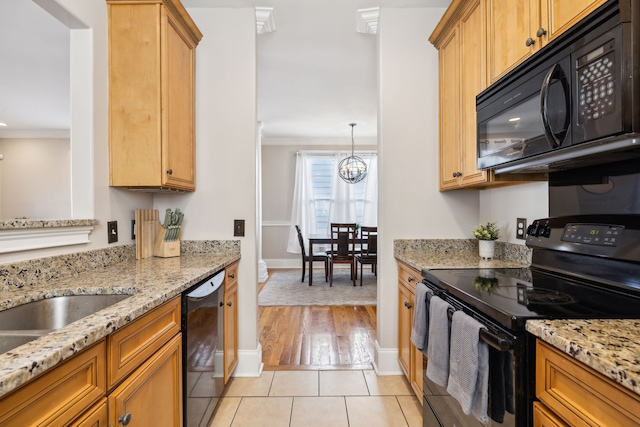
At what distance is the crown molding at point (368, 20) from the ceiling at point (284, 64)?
37mm

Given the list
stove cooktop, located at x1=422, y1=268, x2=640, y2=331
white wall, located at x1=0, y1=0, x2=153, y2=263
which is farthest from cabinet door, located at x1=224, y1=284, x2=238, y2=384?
stove cooktop, located at x1=422, y1=268, x2=640, y2=331

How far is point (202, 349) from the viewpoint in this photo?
161 centimetres

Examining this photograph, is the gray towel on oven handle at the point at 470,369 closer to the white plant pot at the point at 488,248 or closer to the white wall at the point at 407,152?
the white plant pot at the point at 488,248

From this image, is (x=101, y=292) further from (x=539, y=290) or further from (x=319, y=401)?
(x=539, y=290)

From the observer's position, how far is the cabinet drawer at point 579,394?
0.62 meters

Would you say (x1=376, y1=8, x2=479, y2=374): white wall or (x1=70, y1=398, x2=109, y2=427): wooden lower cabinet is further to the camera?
(x1=376, y1=8, x2=479, y2=374): white wall

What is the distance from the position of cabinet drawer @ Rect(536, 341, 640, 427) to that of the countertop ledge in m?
1.10

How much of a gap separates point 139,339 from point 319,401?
52.9 inches

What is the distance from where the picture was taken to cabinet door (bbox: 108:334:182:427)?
3.11ft

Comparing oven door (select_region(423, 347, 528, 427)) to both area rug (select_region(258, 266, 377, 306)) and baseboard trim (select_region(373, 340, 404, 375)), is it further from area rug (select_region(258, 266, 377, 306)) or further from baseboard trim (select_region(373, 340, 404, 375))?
area rug (select_region(258, 266, 377, 306))

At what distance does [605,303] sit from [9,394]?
1477mm

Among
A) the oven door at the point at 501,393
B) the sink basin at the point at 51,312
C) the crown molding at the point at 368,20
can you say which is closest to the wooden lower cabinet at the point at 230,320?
the sink basin at the point at 51,312

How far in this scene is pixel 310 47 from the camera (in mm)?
2979

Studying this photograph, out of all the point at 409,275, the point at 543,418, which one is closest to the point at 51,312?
the point at 543,418
